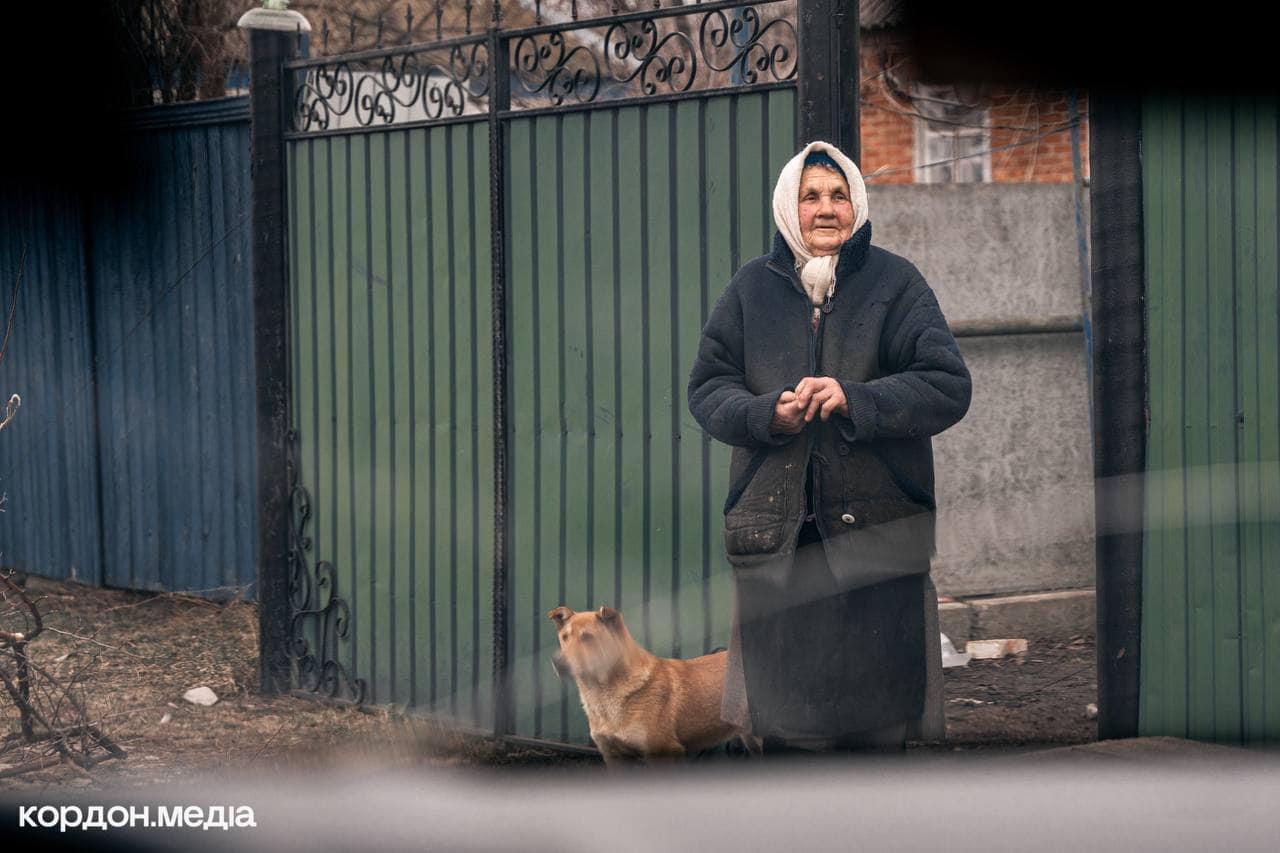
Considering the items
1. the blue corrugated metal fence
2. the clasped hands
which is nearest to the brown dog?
the clasped hands

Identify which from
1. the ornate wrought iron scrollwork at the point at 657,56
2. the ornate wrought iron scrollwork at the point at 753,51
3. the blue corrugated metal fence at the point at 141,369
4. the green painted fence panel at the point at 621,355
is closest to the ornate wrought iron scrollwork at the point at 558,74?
the ornate wrought iron scrollwork at the point at 657,56

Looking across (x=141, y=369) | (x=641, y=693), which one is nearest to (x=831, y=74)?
(x=641, y=693)

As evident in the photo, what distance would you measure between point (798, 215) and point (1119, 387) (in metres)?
1.38

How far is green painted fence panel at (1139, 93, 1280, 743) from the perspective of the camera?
17.8ft

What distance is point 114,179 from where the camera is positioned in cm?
973

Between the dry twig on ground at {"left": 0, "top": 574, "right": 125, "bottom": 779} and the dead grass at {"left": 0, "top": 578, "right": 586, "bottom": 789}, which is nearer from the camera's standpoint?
the dry twig on ground at {"left": 0, "top": 574, "right": 125, "bottom": 779}

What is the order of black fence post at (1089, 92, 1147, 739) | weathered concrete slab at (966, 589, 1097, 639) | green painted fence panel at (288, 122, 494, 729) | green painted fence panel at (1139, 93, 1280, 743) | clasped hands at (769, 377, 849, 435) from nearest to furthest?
clasped hands at (769, 377, 849, 435) → green painted fence panel at (1139, 93, 1280, 743) → black fence post at (1089, 92, 1147, 739) → green painted fence panel at (288, 122, 494, 729) → weathered concrete slab at (966, 589, 1097, 639)

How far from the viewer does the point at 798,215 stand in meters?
4.93

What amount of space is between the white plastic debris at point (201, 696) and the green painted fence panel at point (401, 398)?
554mm

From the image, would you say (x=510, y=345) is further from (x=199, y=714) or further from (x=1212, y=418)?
(x=1212, y=418)

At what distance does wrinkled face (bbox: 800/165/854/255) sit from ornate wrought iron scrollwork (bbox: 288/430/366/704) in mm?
3263

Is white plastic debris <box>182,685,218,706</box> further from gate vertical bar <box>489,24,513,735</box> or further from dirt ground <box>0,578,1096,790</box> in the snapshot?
gate vertical bar <box>489,24,513,735</box>

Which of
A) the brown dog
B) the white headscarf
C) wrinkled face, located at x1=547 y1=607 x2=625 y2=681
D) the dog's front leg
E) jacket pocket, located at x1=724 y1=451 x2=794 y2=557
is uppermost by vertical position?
the white headscarf

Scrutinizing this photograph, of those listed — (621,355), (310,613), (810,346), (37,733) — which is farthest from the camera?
(310,613)
